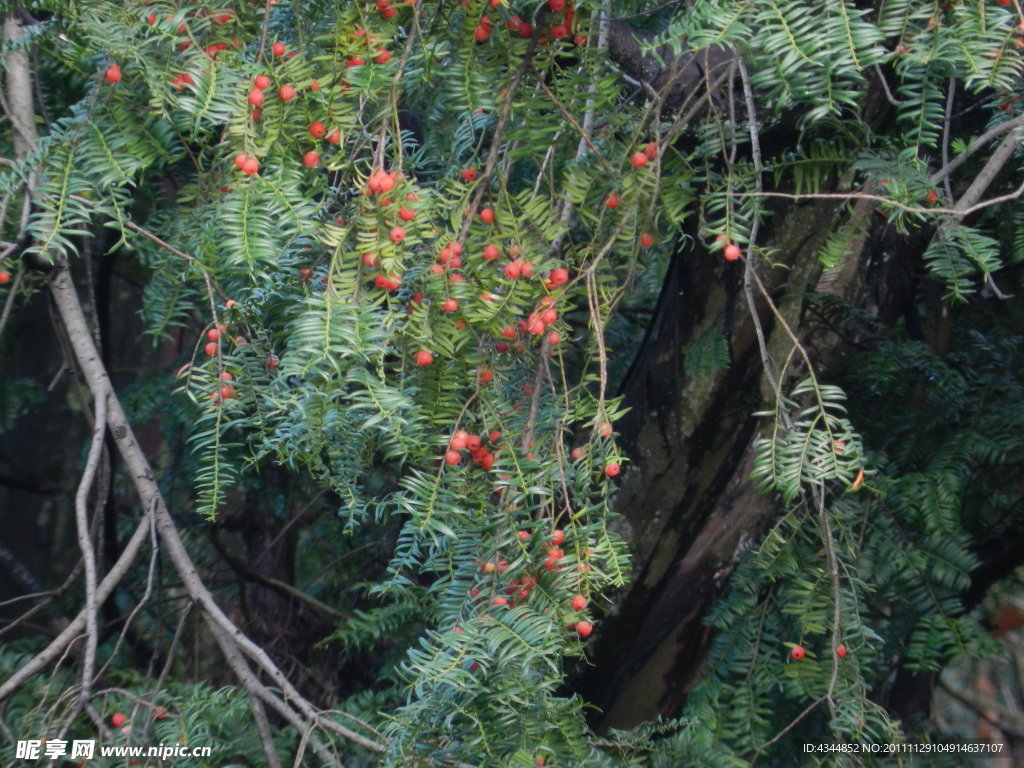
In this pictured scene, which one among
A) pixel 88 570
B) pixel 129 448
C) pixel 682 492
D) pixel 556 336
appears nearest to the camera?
pixel 556 336

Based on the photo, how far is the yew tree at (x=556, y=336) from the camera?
39.6 inches

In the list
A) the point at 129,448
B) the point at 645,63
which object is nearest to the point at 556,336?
the point at 645,63

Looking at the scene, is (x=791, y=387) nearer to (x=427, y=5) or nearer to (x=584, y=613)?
(x=584, y=613)

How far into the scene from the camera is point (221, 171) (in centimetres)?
131

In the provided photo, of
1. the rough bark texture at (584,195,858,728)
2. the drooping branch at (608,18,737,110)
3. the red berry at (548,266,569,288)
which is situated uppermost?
the drooping branch at (608,18,737,110)

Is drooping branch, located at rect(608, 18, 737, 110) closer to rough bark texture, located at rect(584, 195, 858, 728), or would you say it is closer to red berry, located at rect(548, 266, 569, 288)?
rough bark texture, located at rect(584, 195, 858, 728)

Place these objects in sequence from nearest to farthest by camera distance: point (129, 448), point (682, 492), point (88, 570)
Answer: point (88, 570), point (129, 448), point (682, 492)

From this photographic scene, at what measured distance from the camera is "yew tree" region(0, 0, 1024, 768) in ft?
3.30

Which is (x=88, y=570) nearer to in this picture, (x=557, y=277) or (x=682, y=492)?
(x=557, y=277)

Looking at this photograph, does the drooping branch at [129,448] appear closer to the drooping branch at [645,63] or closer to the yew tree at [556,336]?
the yew tree at [556,336]

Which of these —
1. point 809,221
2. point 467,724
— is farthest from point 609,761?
point 809,221

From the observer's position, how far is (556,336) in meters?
1.06

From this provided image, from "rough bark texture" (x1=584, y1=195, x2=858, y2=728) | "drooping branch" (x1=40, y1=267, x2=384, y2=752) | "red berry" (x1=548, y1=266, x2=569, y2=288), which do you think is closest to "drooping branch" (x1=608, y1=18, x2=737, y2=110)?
"rough bark texture" (x1=584, y1=195, x2=858, y2=728)

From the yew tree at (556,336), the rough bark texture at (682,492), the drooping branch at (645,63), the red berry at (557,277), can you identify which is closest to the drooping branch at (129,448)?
the yew tree at (556,336)
